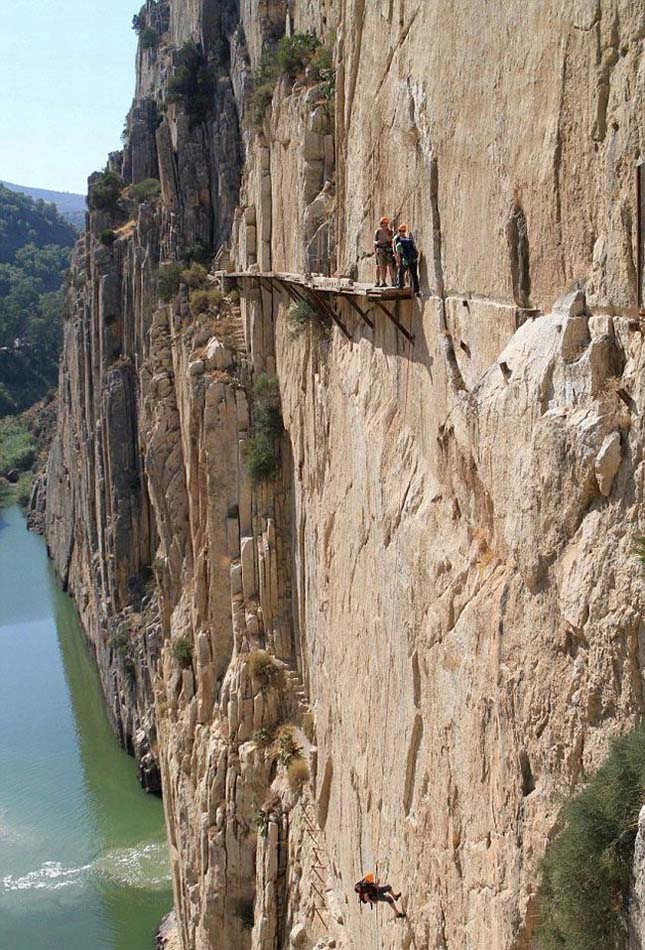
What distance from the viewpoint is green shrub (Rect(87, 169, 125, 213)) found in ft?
111

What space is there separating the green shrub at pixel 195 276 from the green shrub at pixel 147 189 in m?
7.69

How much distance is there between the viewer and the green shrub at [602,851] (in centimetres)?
443

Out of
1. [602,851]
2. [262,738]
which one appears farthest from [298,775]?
[602,851]

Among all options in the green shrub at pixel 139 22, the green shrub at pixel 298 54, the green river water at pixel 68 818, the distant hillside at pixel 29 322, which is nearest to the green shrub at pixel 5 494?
the distant hillside at pixel 29 322

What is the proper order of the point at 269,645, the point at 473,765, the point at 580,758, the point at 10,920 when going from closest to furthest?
the point at 580,758 → the point at 473,765 → the point at 269,645 → the point at 10,920

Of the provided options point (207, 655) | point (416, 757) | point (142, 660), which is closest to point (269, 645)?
point (207, 655)

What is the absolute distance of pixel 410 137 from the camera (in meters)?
8.69

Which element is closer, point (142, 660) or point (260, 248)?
point (260, 248)

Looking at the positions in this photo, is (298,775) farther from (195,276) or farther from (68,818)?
(68,818)

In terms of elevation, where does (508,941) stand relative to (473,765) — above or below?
below

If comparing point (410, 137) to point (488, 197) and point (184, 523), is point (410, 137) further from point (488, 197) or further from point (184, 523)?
point (184, 523)

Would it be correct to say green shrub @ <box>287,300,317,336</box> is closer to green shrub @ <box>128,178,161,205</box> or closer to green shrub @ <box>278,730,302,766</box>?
green shrub @ <box>278,730,302,766</box>

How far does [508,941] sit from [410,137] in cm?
632

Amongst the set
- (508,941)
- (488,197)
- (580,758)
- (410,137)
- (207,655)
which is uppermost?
(410,137)
